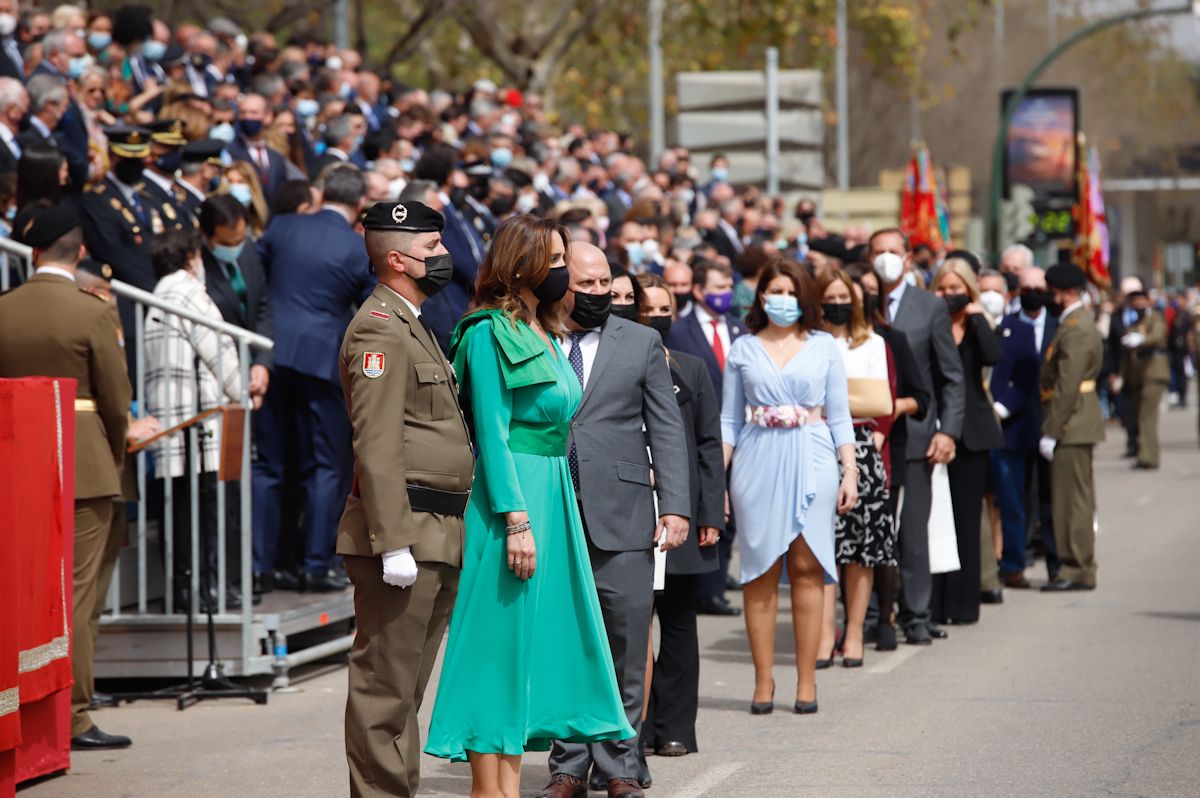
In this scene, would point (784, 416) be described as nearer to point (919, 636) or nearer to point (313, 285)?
point (919, 636)

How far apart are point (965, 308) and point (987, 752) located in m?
4.95

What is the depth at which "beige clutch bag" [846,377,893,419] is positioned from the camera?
1090 cm

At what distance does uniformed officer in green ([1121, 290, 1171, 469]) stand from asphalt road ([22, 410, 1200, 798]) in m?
12.6

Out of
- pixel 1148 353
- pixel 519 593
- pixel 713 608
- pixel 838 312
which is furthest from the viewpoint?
pixel 1148 353

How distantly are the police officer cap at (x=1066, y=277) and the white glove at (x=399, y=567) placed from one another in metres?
8.85

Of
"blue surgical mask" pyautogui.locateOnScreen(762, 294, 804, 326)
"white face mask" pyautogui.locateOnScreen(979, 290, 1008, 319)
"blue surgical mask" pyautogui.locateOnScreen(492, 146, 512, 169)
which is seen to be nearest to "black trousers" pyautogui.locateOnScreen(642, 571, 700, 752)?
"blue surgical mask" pyautogui.locateOnScreen(762, 294, 804, 326)

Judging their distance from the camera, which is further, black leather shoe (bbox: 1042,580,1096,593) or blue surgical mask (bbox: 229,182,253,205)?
black leather shoe (bbox: 1042,580,1096,593)

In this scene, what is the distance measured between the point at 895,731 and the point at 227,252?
15.3 ft

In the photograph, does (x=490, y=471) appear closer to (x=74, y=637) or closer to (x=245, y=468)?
(x=74, y=637)

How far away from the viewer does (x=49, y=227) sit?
8.61 m

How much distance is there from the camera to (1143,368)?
25.3 m

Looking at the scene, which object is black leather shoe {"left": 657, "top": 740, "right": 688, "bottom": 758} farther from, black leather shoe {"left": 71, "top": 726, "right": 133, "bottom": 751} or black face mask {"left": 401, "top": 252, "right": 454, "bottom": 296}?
black face mask {"left": 401, "top": 252, "right": 454, "bottom": 296}

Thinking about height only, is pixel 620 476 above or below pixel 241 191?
below

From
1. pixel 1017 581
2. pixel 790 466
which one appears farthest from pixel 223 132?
pixel 790 466
